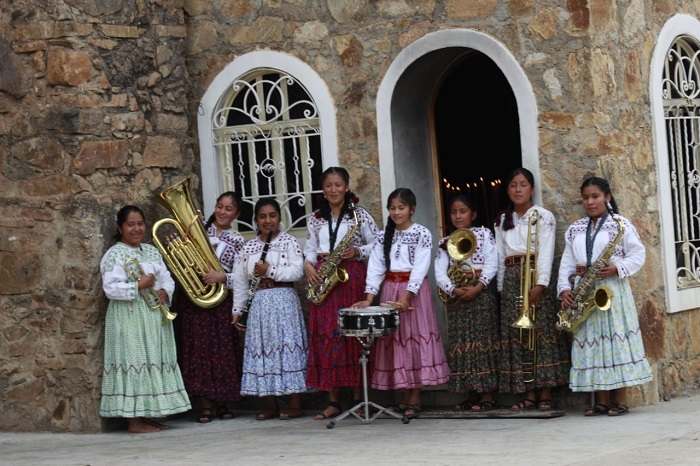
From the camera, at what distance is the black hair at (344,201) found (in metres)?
11.3

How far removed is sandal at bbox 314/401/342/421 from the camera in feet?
37.0

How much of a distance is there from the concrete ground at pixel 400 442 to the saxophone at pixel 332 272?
0.99 m

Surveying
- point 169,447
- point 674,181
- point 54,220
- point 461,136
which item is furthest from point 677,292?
point 54,220

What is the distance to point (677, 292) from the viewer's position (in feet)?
37.6

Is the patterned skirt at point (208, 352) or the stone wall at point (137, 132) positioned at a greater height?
the stone wall at point (137, 132)

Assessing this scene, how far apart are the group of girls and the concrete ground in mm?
295

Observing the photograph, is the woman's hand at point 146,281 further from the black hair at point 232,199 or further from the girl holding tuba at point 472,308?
the girl holding tuba at point 472,308

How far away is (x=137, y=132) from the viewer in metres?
11.8

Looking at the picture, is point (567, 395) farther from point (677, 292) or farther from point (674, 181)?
point (674, 181)

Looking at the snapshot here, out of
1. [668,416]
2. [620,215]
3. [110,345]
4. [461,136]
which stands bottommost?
[668,416]

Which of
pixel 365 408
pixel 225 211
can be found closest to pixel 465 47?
pixel 225 211

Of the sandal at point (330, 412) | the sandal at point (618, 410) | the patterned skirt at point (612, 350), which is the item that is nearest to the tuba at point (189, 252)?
the sandal at point (330, 412)

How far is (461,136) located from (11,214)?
4.14 metres

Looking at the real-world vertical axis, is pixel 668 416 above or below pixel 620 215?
below
